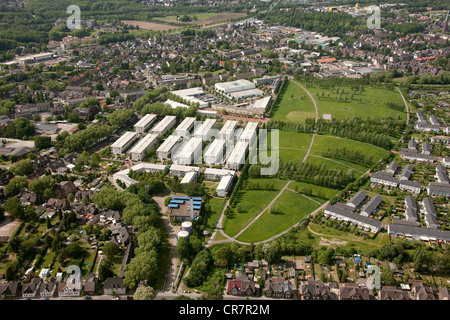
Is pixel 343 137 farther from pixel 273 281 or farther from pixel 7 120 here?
pixel 7 120

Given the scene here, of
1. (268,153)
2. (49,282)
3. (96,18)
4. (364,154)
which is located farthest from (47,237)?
(96,18)

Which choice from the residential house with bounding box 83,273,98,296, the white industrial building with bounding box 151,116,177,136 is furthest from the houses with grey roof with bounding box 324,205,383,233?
the white industrial building with bounding box 151,116,177,136

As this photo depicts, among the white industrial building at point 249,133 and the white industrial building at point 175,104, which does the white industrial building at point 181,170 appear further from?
the white industrial building at point 175,104

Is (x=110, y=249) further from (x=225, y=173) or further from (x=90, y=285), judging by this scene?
(x=225, y=173)

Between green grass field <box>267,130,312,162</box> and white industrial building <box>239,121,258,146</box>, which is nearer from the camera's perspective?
green grass field <box>267,130,312,162</box>

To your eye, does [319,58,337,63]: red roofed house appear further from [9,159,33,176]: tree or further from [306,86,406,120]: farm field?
[9,159,33,176]: tree
